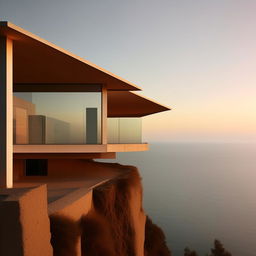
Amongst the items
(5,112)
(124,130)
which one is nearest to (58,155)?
(124,130)

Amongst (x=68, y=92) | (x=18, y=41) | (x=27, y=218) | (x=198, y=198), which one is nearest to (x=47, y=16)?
(x=68, y=92)

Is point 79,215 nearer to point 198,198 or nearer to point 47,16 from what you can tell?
point 47,16

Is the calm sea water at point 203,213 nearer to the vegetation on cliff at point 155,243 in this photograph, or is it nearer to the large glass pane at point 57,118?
the vegetation on cliff at point 155,243

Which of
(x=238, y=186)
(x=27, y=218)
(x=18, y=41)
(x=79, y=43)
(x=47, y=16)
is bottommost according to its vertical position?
(x=238, y=186)

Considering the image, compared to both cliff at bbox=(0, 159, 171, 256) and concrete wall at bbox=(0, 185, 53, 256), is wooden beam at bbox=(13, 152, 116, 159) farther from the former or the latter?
concrete wall at bbox=(0, 185, 53, 256)

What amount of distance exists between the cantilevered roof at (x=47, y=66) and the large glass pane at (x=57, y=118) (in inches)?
26.0

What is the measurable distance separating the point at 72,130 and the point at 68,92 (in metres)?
1.73

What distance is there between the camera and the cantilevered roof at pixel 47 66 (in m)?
9.63

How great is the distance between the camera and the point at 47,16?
3119cm

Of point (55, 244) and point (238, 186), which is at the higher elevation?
point (55, 244)

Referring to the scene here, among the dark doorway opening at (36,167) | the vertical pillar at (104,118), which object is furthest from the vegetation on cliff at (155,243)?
the vertical pillar at (104,118)

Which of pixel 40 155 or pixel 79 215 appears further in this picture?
pixel 40 155

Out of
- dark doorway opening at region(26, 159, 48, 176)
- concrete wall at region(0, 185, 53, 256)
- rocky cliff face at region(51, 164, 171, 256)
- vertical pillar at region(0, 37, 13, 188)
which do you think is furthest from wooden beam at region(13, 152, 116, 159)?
concrete wall at region(0, 185, 53, 256)

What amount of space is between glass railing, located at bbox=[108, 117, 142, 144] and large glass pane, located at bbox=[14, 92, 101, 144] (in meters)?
1.41
